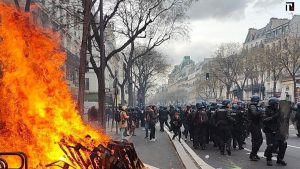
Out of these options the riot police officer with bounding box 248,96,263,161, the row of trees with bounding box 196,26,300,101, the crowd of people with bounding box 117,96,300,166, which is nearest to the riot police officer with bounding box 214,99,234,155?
the crowd of people with bounding box 117,96,300,166

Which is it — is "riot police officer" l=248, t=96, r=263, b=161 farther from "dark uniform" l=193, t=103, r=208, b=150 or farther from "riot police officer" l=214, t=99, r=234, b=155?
"dark uniform" l=193, t=103, r=208, b=150

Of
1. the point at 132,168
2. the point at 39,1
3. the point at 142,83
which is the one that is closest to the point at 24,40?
the point at 132,168

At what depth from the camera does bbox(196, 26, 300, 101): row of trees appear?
49.4 m

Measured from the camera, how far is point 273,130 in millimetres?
11289

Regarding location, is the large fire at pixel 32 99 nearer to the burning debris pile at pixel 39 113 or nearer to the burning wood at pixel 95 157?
the burning debris pile at pixel 39 113

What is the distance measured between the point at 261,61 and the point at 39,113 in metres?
50.5

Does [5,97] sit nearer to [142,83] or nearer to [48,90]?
[48,90]

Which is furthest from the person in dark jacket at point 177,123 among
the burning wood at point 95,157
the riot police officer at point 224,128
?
the burning wood at point 95,157

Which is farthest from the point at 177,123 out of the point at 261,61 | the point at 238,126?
the point at 261,61

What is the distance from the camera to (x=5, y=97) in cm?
771

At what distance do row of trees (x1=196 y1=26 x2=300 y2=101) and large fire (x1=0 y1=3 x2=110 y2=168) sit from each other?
42.4m

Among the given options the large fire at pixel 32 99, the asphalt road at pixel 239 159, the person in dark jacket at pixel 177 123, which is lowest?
the asphalt road at pixel 239 159

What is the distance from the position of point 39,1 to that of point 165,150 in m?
18.5

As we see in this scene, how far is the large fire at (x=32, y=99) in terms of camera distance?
709 centimetres
